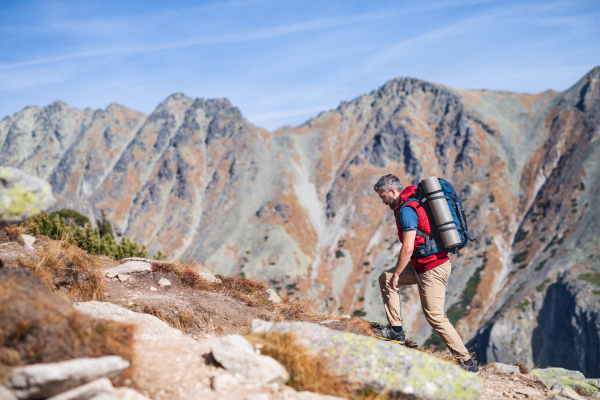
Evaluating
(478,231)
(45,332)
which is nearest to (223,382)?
(45,332)

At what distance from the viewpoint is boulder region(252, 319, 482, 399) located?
5715mm

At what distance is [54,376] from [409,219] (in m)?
6.27

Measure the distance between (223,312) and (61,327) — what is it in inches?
219

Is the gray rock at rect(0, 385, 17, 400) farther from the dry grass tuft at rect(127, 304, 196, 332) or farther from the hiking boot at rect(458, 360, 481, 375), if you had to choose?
the hiking boot at rect(458, 360, 481, 375)

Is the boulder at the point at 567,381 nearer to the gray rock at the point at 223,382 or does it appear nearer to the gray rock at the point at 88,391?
the gray rock at the point at 223,382

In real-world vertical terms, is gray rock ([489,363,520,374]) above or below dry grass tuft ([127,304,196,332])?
below

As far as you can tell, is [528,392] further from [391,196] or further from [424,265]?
[391,196]

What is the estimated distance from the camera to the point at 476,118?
194 m

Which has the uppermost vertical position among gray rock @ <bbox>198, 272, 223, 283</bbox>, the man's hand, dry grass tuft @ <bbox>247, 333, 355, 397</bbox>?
the man's hand

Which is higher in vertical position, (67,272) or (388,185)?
(388,185)

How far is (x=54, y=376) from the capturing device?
429cm

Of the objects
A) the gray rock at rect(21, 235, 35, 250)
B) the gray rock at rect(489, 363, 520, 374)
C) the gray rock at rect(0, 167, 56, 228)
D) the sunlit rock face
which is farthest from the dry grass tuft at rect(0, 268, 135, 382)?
the sunlit rock face

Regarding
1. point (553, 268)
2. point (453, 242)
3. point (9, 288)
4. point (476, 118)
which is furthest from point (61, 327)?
point (476, 118)

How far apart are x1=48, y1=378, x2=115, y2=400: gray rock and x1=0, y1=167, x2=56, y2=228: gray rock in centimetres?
332
